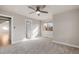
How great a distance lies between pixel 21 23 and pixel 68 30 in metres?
3.55

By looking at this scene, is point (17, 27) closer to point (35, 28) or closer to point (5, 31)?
point (5, 31)

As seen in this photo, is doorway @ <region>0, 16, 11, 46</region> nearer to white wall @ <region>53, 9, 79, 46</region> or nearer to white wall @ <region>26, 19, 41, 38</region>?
white wall @ <region>26, 19, 41, 38</region>

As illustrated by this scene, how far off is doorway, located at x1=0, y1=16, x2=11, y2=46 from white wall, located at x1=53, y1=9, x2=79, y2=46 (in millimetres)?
3307

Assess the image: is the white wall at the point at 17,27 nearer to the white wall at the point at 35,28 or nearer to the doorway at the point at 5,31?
the doorway at the point at 5,31

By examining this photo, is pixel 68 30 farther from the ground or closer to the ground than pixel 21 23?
closer to the ground

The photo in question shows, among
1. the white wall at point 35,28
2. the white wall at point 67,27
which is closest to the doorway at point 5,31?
Answer: the white wall at point 35,28

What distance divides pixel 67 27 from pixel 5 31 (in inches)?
156

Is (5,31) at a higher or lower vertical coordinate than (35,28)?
lower

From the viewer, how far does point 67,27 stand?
480 centimetres

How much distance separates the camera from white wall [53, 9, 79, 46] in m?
4.30

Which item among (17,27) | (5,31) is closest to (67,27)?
(17,27)
